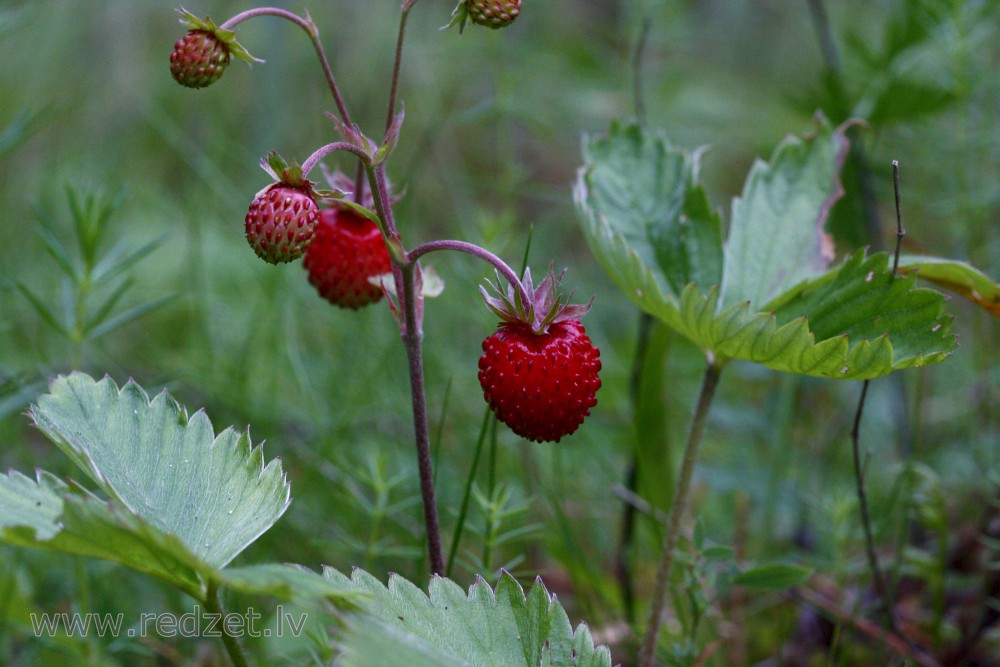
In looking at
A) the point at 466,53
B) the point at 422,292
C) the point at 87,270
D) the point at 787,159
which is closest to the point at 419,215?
the point at 466,53

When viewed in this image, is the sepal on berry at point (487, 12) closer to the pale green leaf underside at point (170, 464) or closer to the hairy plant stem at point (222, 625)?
the pale green leaf underside at point (170, 464)

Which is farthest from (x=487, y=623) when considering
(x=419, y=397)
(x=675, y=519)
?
(x=675, y=519)

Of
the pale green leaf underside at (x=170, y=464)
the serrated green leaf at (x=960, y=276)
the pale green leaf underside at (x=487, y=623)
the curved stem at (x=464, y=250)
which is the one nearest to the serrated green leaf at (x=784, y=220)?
the serrated green leaf at (x=960, y=276)

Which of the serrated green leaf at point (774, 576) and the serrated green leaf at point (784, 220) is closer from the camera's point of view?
the serrated green leaf at point (774, 576)

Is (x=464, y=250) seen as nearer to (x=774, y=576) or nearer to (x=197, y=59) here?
(x=197, y=59)

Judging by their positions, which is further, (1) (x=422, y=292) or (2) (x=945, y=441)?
(2) (x=945, y=441)

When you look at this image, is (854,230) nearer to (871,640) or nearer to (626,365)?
(626,365)
